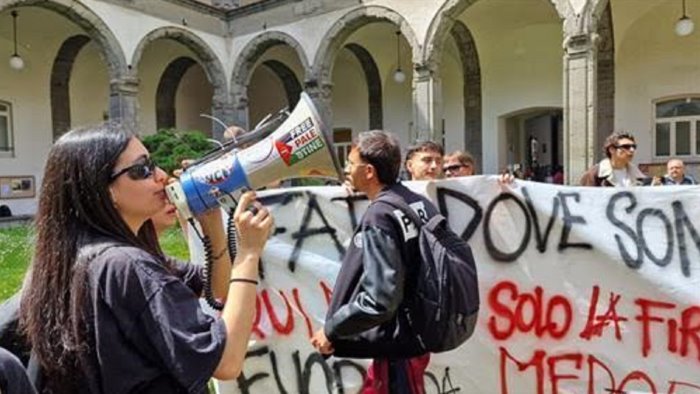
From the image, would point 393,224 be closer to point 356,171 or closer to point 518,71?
point 356,171

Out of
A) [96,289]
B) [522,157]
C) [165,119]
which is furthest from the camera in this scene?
[165,119]

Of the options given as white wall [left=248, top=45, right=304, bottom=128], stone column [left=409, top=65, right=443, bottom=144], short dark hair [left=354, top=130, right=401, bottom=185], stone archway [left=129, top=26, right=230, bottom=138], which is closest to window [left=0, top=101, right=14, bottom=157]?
stone archway [left=129, top=26, right=230, bottom=138]

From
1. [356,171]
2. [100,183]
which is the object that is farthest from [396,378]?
[100,183]

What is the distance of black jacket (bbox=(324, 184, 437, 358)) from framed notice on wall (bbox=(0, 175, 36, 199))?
1913cm

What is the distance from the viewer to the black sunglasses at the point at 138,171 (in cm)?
157

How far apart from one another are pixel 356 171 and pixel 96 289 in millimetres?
1319

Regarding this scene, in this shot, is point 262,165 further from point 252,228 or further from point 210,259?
point 210,259

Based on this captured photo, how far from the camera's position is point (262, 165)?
1905 mm

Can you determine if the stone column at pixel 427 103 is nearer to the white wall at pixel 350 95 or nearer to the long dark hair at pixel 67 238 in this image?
the white wall at pixel 350 95

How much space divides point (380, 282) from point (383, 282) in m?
Answer: 0.01

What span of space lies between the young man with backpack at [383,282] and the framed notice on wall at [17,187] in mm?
19054

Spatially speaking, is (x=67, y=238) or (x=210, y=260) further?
(x=210, y=260)

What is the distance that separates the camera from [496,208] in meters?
3.24

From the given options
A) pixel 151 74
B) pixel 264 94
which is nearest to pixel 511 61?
pixel 264 94
